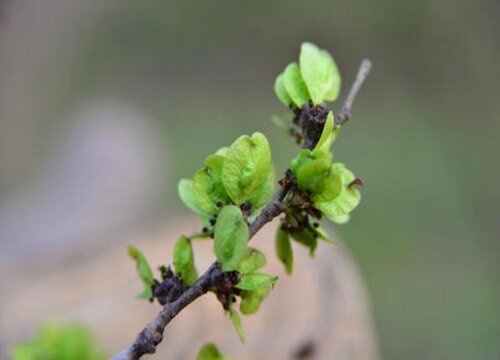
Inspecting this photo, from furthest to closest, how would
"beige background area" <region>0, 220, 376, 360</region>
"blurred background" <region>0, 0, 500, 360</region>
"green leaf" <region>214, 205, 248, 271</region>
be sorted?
"blurred background" <region>0, 0, 500, 360</region> < "beige background area" <region>0, 220, 376, 360</region> < "green leaf" <region>214, 205, 248, 271</region>

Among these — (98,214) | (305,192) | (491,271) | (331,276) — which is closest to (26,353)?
(305,192)

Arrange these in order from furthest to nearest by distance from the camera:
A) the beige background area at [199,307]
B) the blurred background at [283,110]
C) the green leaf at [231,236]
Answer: the blurred background at [283,110] → the beige background area at [199,307] → the green leaf at [231,236]

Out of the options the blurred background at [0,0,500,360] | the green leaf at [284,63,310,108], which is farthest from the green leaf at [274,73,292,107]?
the blurred background at [0,0,500,360]

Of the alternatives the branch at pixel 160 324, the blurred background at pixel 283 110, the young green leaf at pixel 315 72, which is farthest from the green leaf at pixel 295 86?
the blurred background at pixel 283 110

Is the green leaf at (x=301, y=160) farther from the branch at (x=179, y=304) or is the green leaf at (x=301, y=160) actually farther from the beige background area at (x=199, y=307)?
the beige background area at (x=199, y=307)

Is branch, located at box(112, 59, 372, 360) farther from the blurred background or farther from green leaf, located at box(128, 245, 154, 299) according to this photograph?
the blurred background

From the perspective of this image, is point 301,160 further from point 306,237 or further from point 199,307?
point 199,307
